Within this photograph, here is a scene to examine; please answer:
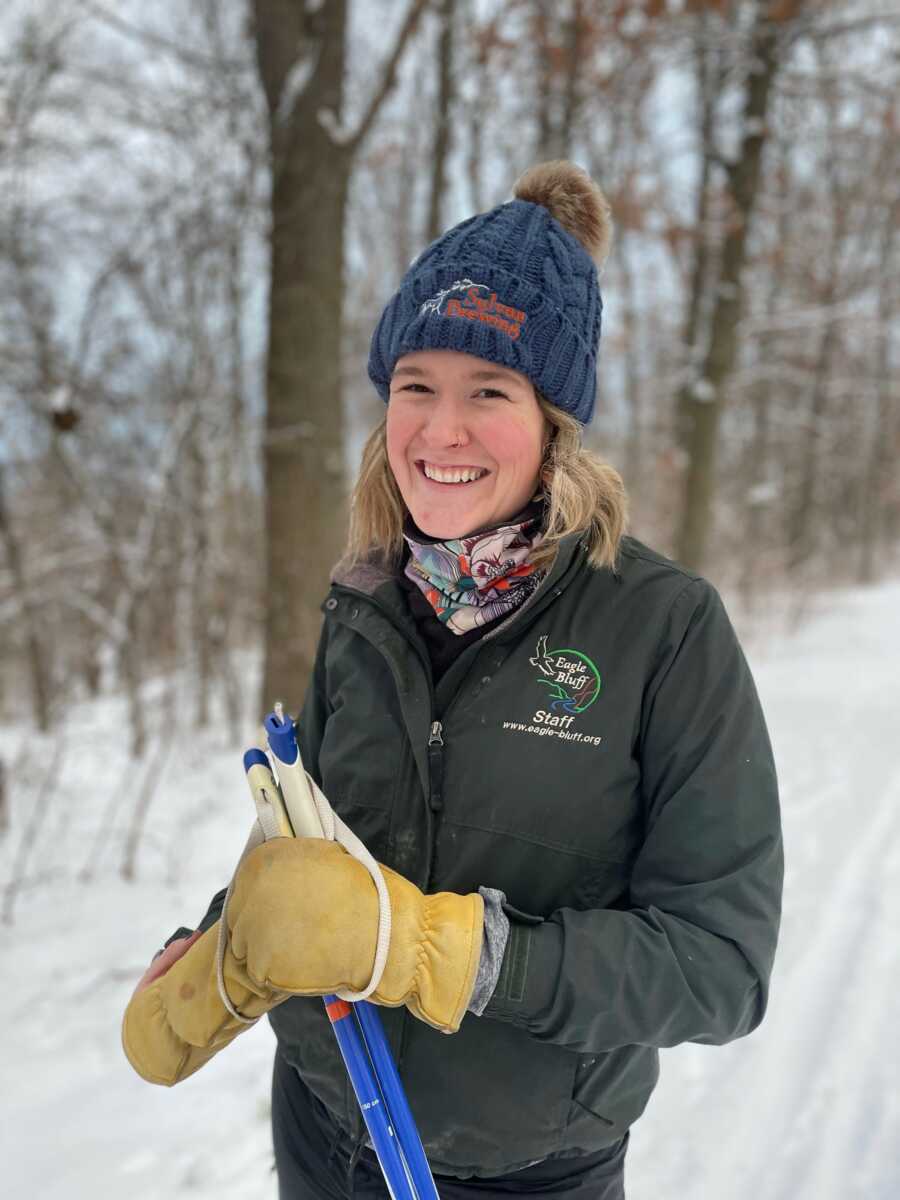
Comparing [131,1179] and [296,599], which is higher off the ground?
[296,599]

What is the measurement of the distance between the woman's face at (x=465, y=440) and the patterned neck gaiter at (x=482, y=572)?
3 centimetres

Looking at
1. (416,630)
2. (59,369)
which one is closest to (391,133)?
(59,369)

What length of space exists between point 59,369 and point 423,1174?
19.5 ft

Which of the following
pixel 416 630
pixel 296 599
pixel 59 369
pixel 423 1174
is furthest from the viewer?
pixel 59 369

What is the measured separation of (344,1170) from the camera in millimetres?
1357

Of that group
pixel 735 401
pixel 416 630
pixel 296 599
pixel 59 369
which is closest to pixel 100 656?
pixel 59 369

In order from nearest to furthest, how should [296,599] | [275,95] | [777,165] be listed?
[275,95], [296,599], [777,165]

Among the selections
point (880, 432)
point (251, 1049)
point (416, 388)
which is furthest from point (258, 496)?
point (880, 432)

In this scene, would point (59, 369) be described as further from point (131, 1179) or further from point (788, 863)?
point (788, 863)

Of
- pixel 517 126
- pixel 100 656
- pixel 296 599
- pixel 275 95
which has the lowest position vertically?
pixel 100 656

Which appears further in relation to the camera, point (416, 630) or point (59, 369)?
point (59, 369)

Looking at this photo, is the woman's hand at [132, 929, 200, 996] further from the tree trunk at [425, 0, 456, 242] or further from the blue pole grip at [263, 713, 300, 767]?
the tree trunk at [425, 0, 456, 242]

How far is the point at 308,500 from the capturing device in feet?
15.7

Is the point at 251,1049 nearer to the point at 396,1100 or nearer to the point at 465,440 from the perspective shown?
the point at 396,1100
